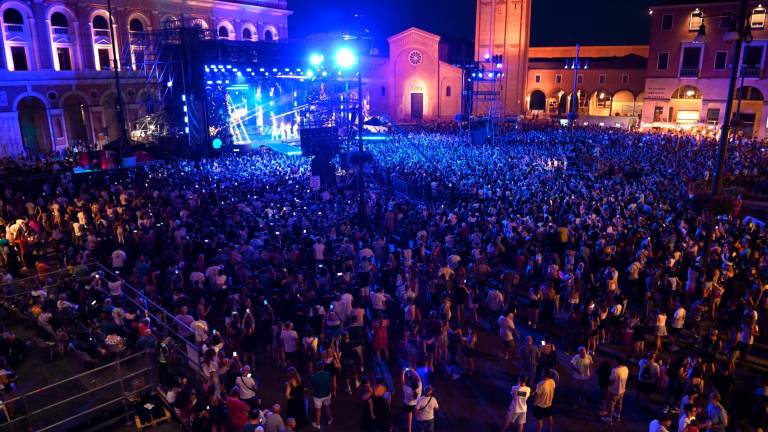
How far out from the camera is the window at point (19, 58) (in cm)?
3153

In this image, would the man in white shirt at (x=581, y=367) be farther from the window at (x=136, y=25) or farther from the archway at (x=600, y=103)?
the archway at (x=600, y=103)

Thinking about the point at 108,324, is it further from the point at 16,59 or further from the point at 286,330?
the point at 16,59

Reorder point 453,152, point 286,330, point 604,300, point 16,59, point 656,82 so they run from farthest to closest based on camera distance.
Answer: point 656,82, point 16,59, point 453,152, point 604,300, point 286,330

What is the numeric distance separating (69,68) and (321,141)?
20.3m

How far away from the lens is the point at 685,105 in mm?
46750

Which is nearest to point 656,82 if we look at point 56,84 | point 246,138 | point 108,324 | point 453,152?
point 453,152

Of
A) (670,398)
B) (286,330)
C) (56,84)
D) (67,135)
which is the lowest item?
(670,398)

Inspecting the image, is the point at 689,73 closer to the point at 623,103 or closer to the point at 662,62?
the point at 662,62

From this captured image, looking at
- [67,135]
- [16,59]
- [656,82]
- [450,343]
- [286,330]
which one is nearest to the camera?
[286,330]

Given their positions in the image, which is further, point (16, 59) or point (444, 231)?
point (16, 59)

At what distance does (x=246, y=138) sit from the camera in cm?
3828

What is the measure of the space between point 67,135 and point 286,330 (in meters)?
32.2

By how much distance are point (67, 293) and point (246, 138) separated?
2854 cm

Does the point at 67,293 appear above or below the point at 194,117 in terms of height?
below
